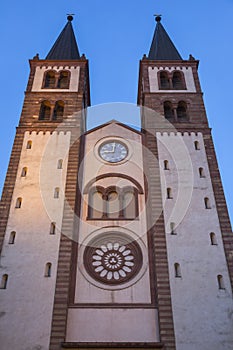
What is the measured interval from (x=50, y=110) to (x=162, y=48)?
37.2 ft

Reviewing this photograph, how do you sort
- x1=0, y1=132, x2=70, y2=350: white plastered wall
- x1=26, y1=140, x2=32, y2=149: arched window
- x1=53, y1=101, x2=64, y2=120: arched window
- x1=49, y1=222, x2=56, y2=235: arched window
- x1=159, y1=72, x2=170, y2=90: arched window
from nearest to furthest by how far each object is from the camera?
x1=0, y1=132, x2=70, y2=350: white plastered wall < x1=49, y1=222, x2=56, y2=235: arched window < x1=26, y1=140, x2=32, y2=149: arched window < x1=53, y1=101, x2=64, y2=120: arched window < x1=159, y1=72, x2=170, y2=90: arched window

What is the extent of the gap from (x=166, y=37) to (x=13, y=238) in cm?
2230

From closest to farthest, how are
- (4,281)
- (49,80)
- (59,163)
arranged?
(4,281), (59,163), (49,80)

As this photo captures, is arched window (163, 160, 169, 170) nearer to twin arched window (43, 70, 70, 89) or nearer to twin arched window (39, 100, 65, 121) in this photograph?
twin arched window (39, 100, 65, 121)

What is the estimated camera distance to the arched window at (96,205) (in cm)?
2014

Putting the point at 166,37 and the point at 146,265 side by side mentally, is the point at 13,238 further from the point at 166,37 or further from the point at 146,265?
the point at 166,37

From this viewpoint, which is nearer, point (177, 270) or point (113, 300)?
point (113, 300)

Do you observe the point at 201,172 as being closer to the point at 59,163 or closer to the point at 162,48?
the point at 59,163

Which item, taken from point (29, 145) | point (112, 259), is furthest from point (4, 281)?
point (29, 145)

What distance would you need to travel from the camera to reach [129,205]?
67.7 feet

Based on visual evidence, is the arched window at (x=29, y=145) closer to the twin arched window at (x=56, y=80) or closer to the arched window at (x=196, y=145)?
the twin arched window at (x=56, y=80)

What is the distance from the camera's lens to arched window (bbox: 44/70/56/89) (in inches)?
1073

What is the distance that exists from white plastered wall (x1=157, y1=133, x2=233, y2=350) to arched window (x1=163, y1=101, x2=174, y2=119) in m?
2.48

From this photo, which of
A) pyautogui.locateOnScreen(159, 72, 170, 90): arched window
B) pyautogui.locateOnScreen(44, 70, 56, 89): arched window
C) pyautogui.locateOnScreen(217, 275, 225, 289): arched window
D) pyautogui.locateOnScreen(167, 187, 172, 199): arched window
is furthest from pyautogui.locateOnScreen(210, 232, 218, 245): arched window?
pyautogui.locateOnScreen(44, 70, 56, 89): arched window
